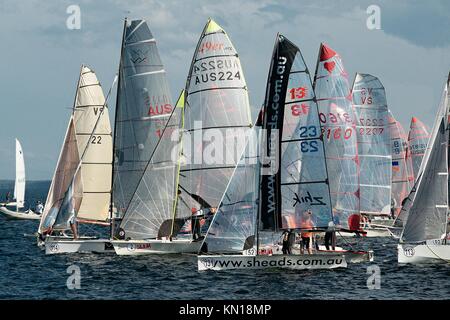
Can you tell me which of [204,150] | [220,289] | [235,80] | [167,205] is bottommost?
[220,289]

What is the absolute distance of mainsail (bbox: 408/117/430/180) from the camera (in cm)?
7744

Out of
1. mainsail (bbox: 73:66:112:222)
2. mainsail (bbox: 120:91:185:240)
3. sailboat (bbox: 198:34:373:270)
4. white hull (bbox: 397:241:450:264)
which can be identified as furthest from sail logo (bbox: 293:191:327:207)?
mainsail (bbox: 73:66:112:222)

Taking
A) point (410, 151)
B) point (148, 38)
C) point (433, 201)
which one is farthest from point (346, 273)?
point (410, 151)

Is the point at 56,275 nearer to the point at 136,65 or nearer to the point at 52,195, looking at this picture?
the point at 52,195

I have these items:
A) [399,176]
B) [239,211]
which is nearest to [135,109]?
[239,211]

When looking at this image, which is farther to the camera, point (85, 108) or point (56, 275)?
point (85, 108)

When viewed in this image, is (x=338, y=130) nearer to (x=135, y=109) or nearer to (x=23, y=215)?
(x=135, y=109)

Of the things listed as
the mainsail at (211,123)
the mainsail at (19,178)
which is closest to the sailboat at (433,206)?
the mainsail at (211,123)

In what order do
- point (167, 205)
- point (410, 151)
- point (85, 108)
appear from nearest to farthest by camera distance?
point (167, 205) < point (85, 108) < point (410, 151)

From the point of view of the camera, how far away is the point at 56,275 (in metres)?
38.7

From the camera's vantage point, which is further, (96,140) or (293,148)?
(96,140)

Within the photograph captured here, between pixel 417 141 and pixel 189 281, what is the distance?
46379 mm

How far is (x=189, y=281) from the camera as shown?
36.2 m

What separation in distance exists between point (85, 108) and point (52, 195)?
8.94 m
